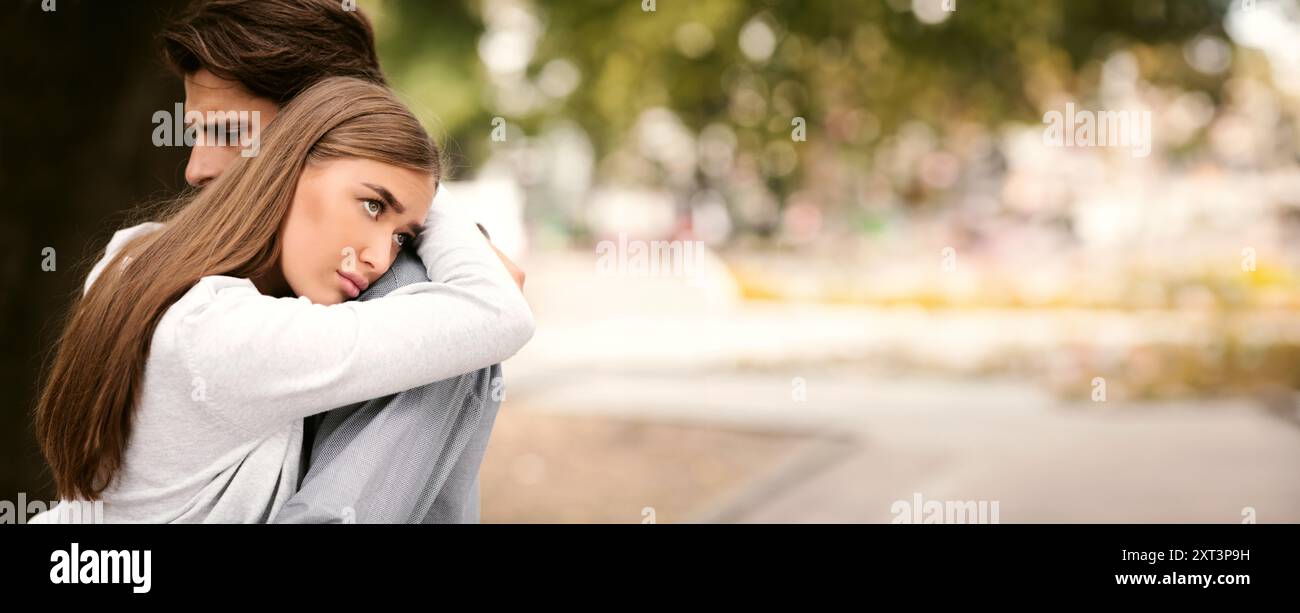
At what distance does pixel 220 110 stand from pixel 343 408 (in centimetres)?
62

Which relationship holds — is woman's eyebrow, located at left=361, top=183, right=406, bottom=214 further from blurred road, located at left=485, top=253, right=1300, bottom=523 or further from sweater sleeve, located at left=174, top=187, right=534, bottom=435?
blurred road, located at left=485, top=253, right=1300, bottom=523

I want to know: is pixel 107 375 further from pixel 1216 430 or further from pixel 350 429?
pixel 1216 430

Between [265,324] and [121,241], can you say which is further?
[121,241]

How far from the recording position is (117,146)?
3916 mm

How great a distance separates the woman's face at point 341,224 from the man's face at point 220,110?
0.29 m

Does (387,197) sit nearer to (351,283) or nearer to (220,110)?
(351,283)

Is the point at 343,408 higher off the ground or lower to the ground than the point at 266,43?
lower

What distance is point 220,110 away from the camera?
1.95 m

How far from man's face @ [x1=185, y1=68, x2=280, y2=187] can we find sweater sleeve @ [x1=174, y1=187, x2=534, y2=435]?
1.26ft

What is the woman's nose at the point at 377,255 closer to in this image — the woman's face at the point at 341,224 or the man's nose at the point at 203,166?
the woman's face at the point at 341,224

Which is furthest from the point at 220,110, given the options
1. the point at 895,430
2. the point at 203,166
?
the point at 895,430

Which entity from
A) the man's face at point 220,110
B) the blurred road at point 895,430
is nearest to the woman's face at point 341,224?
the man's face at point 220,110
